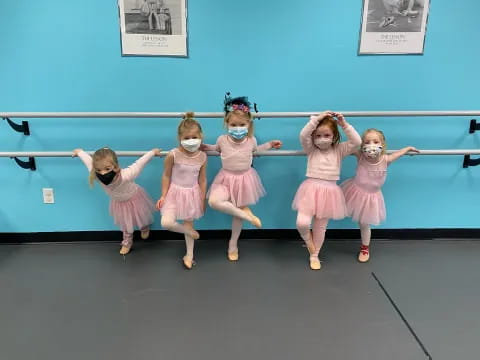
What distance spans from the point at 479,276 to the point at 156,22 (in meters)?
2.46

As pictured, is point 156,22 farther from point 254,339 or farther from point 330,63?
point 254,339

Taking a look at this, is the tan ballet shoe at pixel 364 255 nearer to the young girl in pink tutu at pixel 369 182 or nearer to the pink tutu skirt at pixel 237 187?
the young girl in pink tutu at pixel 369 182

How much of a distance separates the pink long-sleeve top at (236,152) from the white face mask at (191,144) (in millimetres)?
166

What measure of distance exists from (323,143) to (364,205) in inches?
19.0

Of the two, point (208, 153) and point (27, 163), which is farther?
point (27, 163)

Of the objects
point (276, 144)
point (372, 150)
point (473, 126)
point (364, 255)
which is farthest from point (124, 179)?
point (473, 126)

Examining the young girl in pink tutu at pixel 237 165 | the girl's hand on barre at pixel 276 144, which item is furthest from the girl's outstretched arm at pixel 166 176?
the girl's hand on barre at pixel 276 144

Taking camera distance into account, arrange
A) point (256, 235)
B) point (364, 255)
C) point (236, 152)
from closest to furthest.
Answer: point (236, 152)
point (364, 255)
point (256, 235)

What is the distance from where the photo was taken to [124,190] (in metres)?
2.23

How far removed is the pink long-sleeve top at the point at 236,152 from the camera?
86.4 inches

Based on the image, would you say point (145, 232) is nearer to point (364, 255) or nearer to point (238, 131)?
point (238, 131)

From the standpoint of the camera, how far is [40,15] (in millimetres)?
2213

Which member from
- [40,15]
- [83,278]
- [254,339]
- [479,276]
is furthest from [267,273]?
[40,15]

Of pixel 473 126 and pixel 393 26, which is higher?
pixel 393 26
